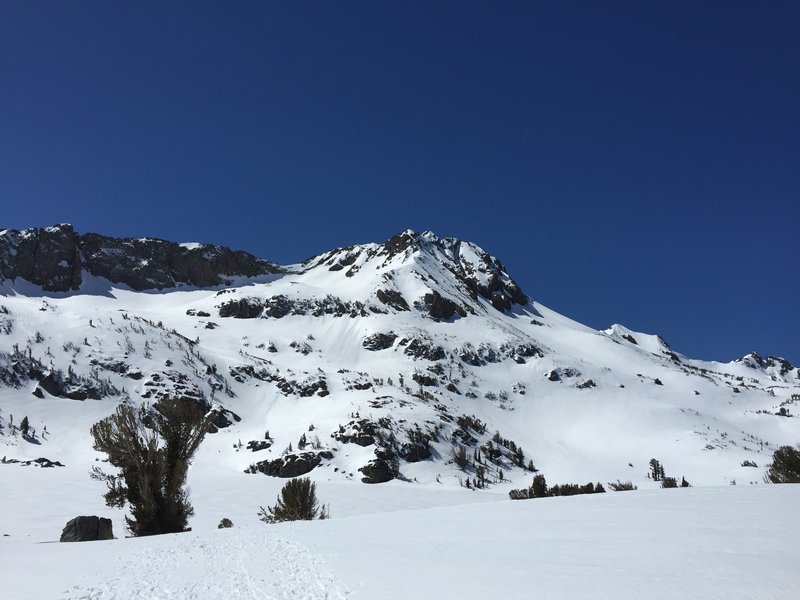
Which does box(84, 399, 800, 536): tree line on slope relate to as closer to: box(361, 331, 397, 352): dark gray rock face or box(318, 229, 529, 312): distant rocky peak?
box(361, 331, 397, 352): dark gray rock face

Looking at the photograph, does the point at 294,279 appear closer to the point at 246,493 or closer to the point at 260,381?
the point at 260,381

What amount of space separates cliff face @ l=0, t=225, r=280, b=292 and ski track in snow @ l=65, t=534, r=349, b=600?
160 meters

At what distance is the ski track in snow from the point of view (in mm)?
7262

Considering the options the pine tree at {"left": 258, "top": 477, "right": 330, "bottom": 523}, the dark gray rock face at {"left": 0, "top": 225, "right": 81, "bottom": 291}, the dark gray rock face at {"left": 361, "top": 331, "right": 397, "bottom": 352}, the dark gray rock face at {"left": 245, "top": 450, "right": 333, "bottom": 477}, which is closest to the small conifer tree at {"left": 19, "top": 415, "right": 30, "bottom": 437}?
the dark gray rock face at {"left": 245, "top": 450, "right": 333, "bottom": 477}

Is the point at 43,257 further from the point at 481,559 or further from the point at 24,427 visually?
the point at 481,559

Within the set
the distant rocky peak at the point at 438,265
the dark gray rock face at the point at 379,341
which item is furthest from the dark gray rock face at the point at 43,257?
the dark gray rock face at the point at 379,341

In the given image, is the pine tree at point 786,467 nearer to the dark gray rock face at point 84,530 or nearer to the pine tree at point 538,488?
the pine tree at point 538,488

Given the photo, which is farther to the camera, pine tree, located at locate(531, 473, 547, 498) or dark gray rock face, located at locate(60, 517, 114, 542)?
pine tree, located at locate(531, 473, 547, 498)

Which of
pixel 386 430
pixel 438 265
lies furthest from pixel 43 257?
pixel 386 430

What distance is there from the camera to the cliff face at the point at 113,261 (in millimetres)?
142000

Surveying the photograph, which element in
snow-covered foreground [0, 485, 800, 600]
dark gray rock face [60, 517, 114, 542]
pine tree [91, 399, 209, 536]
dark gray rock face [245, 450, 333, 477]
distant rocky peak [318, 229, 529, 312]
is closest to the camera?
snow-covered foreground [0, 485, 800, 600]

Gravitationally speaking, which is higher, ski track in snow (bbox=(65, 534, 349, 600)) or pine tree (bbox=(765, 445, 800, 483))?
pine tree (bbox=(765, 445, 800, 483))

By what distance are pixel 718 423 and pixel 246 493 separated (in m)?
78.7

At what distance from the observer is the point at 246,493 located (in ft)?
125
